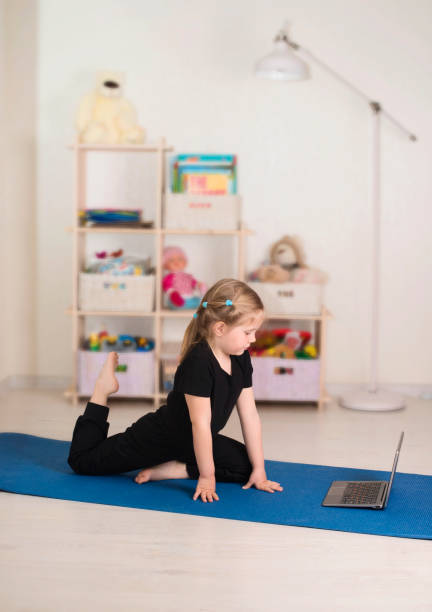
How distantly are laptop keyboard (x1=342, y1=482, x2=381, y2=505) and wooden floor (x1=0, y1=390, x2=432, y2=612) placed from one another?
0.19 metres

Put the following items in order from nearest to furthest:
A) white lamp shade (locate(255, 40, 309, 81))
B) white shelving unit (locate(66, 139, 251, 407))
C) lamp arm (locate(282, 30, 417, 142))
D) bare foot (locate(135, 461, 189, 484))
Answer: bare foot (locate(135, 461, 189, 484)), white lamp shade (locate(255, 40, 309, 81)), white shelving unit (locate(66, 139, 251, 407)), lamp arm (locate(282, 30, 417, 142))

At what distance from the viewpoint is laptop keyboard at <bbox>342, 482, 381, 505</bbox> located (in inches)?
80.2

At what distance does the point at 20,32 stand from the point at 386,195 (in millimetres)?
1886

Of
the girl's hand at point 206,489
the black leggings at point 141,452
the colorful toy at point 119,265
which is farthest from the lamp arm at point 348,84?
the girl's hand at point 206,489

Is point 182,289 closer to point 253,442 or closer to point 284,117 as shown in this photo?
point 284,117

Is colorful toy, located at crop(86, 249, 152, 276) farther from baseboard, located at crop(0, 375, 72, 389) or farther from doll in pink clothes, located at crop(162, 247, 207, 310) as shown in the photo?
baseboard, located at crop(0, 375, 72, 389)

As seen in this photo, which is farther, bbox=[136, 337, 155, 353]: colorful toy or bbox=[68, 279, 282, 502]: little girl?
bbox=[136, 337, 155, 353]: colorful toy

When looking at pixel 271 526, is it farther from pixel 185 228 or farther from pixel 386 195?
pixel 386 195

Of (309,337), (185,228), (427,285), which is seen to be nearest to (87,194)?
(185,228)

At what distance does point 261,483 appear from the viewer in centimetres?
218

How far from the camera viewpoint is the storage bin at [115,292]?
11.0ft

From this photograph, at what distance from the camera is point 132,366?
11.1 ft

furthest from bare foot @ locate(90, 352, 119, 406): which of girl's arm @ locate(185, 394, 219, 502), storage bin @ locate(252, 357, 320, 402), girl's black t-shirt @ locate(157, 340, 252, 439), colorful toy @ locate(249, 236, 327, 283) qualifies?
colorful toy @ locate(249, 236, 327, 283)

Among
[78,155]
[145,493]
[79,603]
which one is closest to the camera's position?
[79,603]
